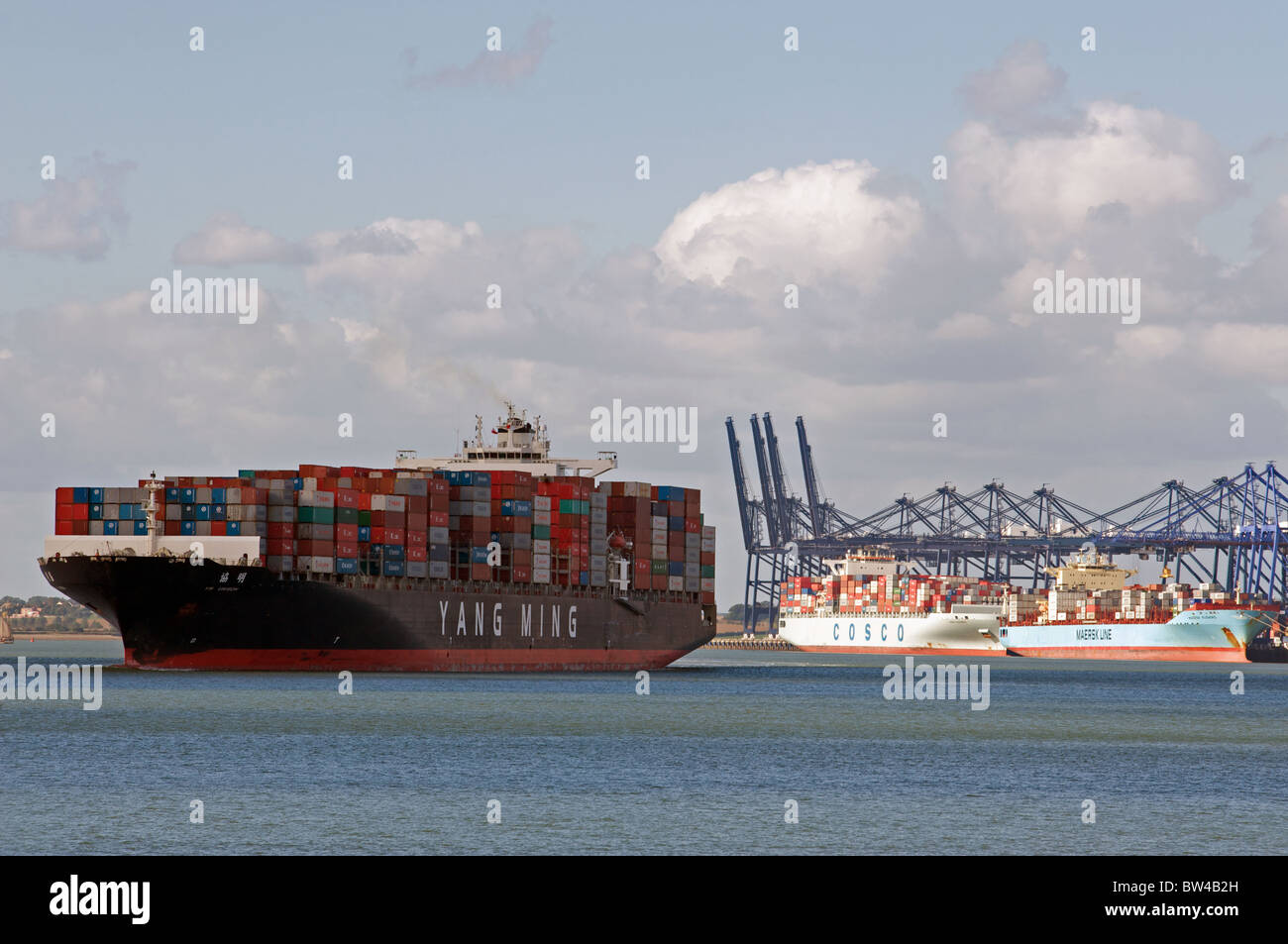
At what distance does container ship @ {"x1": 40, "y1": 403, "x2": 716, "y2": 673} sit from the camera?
80125 mm

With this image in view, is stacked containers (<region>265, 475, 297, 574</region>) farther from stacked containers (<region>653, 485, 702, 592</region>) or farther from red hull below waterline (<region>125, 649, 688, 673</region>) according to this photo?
stacked containers (<region>653, 485, 702, 592</region>)

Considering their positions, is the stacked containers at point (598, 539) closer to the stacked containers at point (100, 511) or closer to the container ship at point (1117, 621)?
the stacked containers at point (100, 511)

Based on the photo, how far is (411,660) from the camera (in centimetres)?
8969

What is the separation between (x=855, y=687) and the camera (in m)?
104

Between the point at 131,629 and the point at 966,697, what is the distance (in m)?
43.9

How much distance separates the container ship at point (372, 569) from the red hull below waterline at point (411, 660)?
0.11m

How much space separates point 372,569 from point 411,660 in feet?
21.0

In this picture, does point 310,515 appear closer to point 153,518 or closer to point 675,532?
point 153,518

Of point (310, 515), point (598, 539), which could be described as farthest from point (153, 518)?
point (598, 539)

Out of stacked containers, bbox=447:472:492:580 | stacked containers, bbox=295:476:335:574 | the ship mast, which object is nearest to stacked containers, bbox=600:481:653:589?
stacked containers, bbox=447:472:492:580

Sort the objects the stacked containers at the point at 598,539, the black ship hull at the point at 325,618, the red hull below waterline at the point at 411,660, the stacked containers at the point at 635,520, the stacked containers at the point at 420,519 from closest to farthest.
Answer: the black ship hull at the point at 325,618 < the stacked containers at the point at 420,519 < the red hull below waterline at the point at 411,660 < the stacked containers at the point at 598,539 < the stacked containers at the point at 635,520

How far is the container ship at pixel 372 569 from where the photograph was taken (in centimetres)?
8012

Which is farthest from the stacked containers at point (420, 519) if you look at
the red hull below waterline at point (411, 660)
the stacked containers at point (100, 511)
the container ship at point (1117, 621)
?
the container ship at point (1117, 621)
